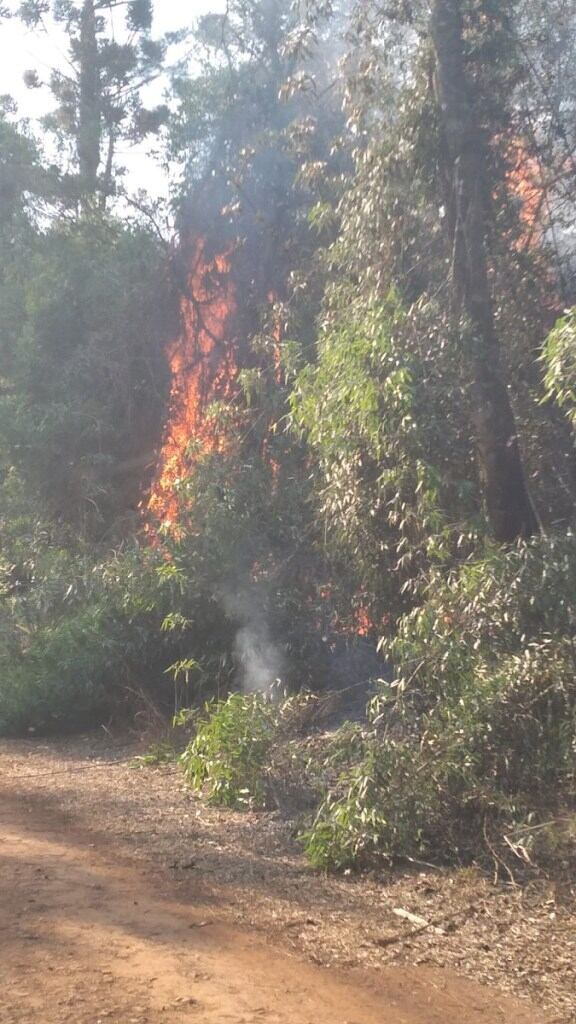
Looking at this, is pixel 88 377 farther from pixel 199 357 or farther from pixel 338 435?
pixel 338 435

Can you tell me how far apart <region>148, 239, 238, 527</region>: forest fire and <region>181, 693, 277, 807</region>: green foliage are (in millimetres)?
6374

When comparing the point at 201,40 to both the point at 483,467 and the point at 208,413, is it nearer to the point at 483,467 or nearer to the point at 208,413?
the point at 208,413

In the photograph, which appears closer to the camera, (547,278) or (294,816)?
(294,816)

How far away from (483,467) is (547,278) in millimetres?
2406

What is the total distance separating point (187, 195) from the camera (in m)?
17.7

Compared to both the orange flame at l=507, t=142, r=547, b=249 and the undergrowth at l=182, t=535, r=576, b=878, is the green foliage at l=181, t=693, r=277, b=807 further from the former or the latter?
the orange flame at l=507, t=142, r=547, b=249

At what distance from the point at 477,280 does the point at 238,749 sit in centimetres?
424

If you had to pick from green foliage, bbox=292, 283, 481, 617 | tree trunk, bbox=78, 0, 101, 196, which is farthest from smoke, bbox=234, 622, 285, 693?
tree trunk, bbox=78, 0, 101, 196

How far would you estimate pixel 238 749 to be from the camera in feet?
27.8

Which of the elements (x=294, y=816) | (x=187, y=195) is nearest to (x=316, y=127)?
(x=187, y=195)

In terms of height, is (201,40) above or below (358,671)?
above

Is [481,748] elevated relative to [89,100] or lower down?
lower down

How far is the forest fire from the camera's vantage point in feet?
52.2

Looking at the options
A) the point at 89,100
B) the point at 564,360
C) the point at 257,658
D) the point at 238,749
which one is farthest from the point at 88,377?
the point at 564,360
